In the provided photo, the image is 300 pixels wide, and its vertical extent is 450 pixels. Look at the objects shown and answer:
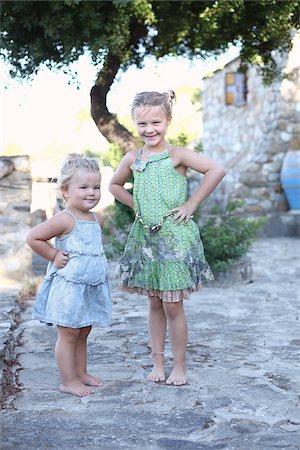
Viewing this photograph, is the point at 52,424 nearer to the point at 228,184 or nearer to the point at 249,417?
the point at 249,417

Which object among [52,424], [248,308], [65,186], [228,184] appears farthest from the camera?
[228,184]

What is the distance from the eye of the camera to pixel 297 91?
12.8m

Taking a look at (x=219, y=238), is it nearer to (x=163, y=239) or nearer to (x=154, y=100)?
(x=163, y=239)

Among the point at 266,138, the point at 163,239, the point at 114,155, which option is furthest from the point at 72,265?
the point at 266,138

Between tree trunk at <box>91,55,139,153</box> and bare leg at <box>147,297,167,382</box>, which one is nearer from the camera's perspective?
bare leg at <box>147,297,167,382</box>

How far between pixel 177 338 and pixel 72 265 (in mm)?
654

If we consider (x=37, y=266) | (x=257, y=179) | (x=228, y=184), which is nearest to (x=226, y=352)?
(x=37, y=266)

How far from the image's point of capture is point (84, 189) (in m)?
2.98

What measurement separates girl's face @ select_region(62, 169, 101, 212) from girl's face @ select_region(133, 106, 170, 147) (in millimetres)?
330

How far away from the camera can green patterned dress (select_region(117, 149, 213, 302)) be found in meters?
3.14

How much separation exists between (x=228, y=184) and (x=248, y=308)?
9.10 m

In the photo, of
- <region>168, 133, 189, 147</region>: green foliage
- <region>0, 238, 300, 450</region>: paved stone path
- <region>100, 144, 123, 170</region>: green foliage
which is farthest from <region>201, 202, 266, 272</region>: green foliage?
<region>0, 238, 300, 450</region>: paved stone path

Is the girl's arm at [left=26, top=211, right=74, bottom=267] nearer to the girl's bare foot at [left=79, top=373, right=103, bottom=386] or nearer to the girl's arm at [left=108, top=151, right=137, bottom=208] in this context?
the girl's arm at [left=108, top=151, right=137, bottom=208]

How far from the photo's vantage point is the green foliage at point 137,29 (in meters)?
5.80
